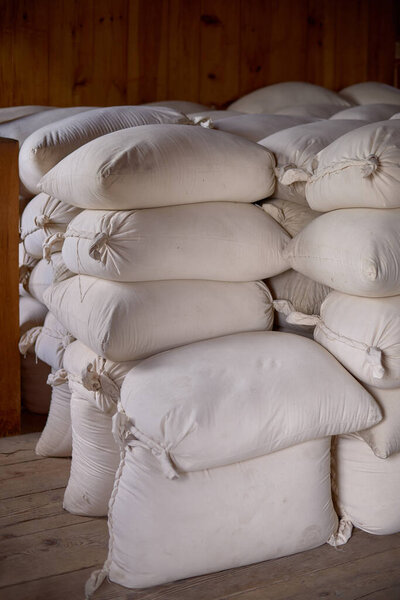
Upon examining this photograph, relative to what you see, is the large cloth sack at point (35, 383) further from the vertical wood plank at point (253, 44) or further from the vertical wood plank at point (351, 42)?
the vertical wood plank at point (351, 42)

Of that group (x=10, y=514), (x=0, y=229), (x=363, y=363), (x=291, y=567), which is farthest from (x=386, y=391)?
(x=0, y=229)

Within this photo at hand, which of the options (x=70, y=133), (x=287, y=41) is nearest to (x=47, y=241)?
(x=70, y=133)

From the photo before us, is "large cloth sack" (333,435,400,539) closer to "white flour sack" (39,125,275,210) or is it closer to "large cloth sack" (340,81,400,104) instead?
"white flour sack" (39,125,275,210)

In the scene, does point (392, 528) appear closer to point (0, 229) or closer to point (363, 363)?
point (363, 363)

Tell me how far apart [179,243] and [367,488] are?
1.97 ft

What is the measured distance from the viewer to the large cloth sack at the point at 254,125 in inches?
72.6

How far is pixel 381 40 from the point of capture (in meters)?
3.56

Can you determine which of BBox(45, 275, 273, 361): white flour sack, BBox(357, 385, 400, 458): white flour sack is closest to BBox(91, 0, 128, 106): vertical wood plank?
BBox(45, 275, 273, 361): white flour sack

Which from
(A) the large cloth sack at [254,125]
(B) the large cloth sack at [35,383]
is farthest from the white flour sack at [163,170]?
(B) the large cloth sack at [35,383]

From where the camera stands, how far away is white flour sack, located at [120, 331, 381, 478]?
→ 4.10 feet

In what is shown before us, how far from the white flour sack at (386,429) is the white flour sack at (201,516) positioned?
0.41 feet

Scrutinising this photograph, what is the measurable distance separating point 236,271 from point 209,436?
40 centimetres

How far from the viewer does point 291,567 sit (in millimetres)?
1340

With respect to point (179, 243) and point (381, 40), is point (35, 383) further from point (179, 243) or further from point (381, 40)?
point (381, 40)
